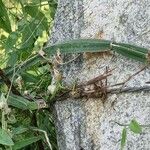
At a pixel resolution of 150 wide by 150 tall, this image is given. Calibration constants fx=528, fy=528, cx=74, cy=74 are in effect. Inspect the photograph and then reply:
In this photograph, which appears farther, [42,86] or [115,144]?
[42,86]

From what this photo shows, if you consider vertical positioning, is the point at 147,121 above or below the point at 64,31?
below

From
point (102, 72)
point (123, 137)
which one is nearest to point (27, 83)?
point (102, 72)

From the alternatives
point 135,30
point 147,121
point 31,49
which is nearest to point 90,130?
point 147,121

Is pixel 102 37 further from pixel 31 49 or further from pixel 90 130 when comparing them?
pixel 31 49

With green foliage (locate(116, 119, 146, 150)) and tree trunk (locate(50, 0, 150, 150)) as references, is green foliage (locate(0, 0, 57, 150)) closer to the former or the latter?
tree trunk (locate(50, 0, 150, 150))

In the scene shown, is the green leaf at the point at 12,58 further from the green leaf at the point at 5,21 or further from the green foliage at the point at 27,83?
the green leaf at the point at 5,21

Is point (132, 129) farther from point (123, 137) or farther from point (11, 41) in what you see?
point (11, 41)

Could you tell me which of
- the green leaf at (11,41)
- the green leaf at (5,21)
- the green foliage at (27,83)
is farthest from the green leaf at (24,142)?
the green leaf at (5,21)
